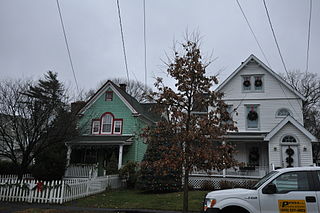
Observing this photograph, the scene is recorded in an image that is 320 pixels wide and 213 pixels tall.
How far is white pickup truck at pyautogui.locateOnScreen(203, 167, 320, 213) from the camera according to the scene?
6.03 metres

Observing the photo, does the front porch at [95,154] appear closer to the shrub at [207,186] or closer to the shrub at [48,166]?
the shrub at [48,166]

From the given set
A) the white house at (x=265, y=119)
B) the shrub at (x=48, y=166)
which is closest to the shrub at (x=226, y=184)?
the white house at (x=265, y=119)

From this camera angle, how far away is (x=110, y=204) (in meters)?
12.4

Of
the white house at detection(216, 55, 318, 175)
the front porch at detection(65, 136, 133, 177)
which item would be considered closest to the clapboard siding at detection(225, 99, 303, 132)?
the white house at detection(216, 55, 318, 175)

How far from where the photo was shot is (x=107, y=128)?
23.3 metres

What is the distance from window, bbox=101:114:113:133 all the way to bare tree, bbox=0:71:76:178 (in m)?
6.69

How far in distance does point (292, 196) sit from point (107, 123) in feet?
62.8

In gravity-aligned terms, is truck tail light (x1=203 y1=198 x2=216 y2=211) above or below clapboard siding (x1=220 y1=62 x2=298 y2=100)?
below

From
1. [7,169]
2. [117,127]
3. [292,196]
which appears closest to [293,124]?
[292,196]

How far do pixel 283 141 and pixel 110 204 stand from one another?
13.3 meters

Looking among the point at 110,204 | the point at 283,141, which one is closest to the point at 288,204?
A: the point at 110,204

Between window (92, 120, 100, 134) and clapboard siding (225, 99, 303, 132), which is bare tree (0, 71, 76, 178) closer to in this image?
window (92, 120, 100, 134)

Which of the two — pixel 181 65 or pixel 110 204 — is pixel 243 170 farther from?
pixel 181 65

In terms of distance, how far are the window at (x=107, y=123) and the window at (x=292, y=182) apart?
18406 mm
